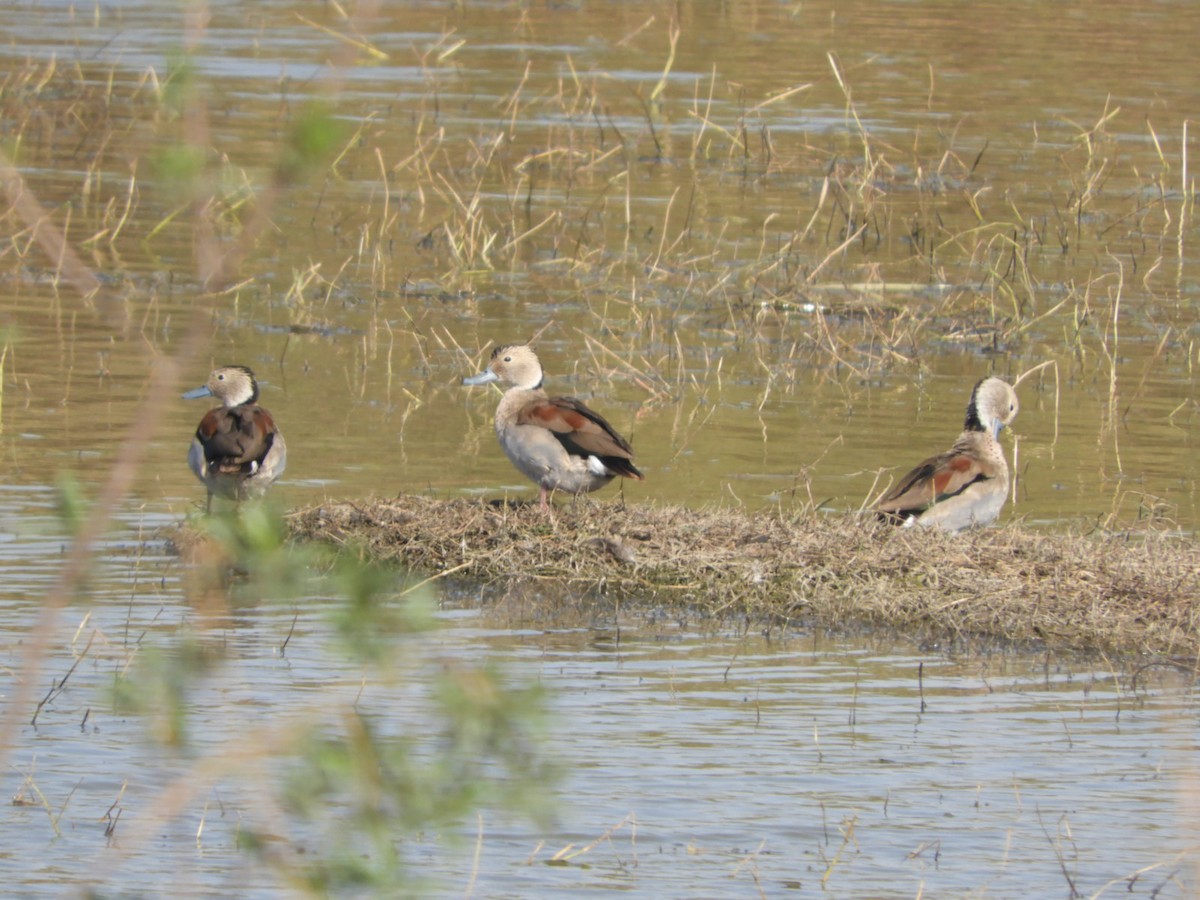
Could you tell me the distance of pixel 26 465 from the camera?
391 inches

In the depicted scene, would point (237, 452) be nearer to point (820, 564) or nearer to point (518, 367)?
point (518, 367)

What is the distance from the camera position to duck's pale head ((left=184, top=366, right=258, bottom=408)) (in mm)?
10281

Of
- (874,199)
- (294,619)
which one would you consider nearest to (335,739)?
(294,619)

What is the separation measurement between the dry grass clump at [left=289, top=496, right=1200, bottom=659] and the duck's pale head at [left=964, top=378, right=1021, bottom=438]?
2.88 feet

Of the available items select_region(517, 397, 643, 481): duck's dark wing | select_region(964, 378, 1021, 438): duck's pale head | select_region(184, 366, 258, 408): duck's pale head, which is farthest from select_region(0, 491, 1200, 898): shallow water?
select_region(184, 366, 258, 408): duck's pale head

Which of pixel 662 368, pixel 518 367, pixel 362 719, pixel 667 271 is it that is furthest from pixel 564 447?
pixel 362 719

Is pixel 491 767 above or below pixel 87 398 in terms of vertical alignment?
above

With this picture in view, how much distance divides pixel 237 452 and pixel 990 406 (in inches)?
139

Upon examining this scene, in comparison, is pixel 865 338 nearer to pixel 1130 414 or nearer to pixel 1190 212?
Answer: pixel 1130 414

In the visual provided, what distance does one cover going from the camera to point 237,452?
9172 millimetres

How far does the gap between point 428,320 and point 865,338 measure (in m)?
2.90

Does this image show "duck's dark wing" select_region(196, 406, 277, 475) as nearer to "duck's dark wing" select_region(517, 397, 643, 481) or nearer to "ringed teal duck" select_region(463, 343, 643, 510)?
"ringed teal duck" select_region(463, 343, 643, 510)

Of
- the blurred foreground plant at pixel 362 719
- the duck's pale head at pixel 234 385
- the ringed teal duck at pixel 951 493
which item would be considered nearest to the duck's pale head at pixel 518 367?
the duck's pale head at pixel 234 385

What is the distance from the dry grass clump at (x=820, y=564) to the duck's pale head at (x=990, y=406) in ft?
2.88
